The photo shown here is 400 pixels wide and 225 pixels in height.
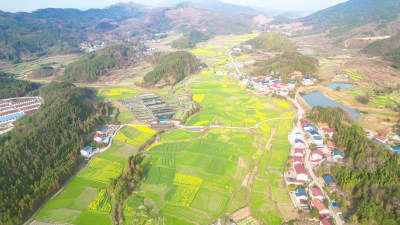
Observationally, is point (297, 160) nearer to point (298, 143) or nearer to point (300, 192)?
point (298, 143)

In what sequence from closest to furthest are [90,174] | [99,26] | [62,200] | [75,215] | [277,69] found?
[75,215] < [62,200] < [90,174] < [277,69] < [99,26]

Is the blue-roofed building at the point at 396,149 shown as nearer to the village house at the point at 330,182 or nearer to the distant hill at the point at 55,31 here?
the village house at the point at 330,182

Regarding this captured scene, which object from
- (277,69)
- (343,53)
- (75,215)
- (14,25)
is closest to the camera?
(75,215)

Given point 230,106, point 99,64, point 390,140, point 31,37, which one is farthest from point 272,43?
point 31,37

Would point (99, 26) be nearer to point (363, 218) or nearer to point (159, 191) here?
point (159, 191)

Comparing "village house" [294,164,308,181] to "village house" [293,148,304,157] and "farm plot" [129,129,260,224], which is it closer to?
"village house" [293,148,304,157]

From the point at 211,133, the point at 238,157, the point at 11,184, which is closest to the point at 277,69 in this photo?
the point at 211,133

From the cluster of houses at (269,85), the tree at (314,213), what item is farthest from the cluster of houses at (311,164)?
the cluster of houses at (269,85)

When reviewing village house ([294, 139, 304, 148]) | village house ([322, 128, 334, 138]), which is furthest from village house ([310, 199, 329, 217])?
village house ([322, 128, 334, 138])
